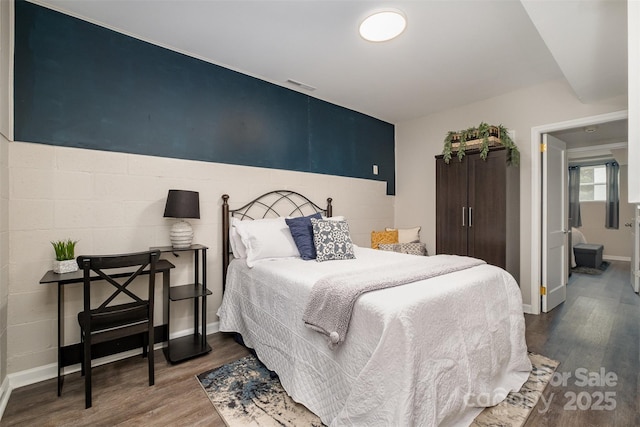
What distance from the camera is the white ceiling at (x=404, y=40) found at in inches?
79.4

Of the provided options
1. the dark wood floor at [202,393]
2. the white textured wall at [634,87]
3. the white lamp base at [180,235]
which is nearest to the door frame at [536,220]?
the dark wood floor at [202,393]

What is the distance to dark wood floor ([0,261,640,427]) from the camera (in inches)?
65.7

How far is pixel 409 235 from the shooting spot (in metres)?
4.20

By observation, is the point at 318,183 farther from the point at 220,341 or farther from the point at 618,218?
the point at 618,218

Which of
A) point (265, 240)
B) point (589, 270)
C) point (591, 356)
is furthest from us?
point (589, 270)

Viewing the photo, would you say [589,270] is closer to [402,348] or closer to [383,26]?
[383,26]

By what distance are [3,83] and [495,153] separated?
165 inches

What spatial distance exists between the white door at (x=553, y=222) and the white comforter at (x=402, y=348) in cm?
183

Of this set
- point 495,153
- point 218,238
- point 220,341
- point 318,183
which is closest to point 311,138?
point 318,183

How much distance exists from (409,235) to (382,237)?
1.27 feet

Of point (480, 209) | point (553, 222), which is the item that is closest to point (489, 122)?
point (480, 209)

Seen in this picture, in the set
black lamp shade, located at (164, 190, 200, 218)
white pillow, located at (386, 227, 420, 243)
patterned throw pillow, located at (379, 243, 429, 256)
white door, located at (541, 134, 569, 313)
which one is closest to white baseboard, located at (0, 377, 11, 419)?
black lamp shade, located at (164, 190, 200, 218)

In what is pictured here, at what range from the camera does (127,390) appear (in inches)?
76.4

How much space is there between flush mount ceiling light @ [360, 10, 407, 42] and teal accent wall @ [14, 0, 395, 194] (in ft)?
4.52
